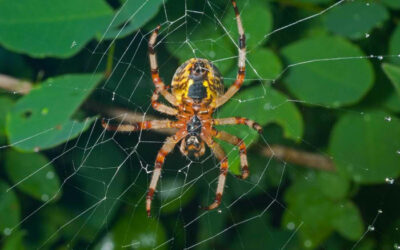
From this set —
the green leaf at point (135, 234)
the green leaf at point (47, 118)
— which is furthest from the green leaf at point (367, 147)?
the green leaf at point (47, 118)

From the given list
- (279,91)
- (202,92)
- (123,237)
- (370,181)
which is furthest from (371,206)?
(123,237)

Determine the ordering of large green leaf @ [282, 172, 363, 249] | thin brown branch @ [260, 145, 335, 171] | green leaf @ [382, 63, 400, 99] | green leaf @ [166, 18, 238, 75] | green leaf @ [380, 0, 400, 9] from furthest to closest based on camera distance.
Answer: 1. thin brown branch @ [260, 145, 335, 171]
2. large green leaf @ [282, 172, 363, 249]
3. green leaf @ [380, 0, 400, 9]
4. green leaf @ [166, 18, 238, 75]
5. green leaf @ [382, 63, 400, 99]

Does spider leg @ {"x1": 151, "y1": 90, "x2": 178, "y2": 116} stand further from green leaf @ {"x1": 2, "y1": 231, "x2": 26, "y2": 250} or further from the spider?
green leaf @ {"x1": 2, "y1": 231, "x2": 26, "y2": 250}

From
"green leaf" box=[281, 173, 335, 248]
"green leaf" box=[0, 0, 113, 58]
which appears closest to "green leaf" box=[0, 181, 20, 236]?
"green leaf" box=[0, 0, 113, 58]

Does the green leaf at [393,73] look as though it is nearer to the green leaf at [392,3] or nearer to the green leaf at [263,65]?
the green leaf at [263,65]

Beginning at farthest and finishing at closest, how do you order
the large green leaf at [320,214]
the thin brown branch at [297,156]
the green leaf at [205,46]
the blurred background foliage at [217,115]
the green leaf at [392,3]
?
1. the thin brown branch at [297,156]
2. the large green leaf at [320,214]
3. the green leaf at [392,3]
4. the green leaf at [205,46]
5. the blurred background foliage at [217,115]

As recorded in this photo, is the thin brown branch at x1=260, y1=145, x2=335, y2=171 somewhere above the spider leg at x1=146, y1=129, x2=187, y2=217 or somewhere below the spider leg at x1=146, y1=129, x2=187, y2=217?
below

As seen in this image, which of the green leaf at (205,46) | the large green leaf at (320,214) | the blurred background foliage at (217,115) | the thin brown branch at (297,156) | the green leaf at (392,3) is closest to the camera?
the blurred background foliage at (217,115)

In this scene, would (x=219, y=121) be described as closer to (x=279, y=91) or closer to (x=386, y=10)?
(x=279, y=91)
